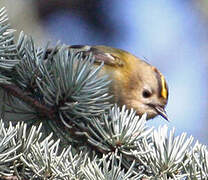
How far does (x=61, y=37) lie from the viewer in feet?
10.2

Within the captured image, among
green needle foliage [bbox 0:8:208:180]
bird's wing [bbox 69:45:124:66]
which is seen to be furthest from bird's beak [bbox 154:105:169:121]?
green needle foliage [bbox 0:8:208:180]

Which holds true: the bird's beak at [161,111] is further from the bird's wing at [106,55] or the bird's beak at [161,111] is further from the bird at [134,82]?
the bird's wing at [106,55]

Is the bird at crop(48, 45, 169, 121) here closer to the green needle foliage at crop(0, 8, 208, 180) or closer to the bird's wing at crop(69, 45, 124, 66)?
the bird's wing at crop(69, 45, 124, 66)

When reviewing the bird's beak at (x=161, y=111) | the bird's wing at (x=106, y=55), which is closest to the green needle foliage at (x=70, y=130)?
the bird's wing at (x=106, y=55)

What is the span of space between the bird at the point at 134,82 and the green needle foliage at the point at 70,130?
2.45 feet

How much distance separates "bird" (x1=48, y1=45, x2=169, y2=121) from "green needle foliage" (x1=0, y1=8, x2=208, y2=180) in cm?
75

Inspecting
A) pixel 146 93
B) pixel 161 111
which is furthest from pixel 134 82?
pixel 161 111

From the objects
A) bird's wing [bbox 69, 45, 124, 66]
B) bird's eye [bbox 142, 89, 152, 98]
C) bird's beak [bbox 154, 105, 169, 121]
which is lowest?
bird's beak [bbox 154, 105, 169, 121]

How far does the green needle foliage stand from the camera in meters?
1.20

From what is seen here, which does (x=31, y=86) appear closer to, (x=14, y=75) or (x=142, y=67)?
(x=14, y=75)

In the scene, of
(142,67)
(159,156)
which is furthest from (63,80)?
(142,67)

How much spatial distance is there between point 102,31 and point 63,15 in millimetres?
269

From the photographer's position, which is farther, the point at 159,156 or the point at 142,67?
the point at 142,67

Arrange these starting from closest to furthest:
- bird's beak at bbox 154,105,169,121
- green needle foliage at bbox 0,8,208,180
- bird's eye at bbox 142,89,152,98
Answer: green needle foliage at bbox 0,8,208,180 < bird's beak at bbox 154,105,169,121 < bird's eye at bbox 142,89,152,98
